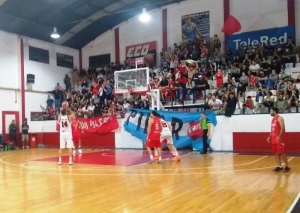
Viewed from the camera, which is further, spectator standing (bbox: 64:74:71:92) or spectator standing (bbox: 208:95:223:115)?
spectator standing (bbox: 64:74:71:92)

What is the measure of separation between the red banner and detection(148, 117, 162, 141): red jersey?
24.5 feet

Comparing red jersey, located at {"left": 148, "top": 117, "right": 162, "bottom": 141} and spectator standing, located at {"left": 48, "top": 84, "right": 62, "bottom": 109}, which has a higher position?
spectator standing, located at {"left": 48, "top": 84, "right": 62, "bottom": 109}

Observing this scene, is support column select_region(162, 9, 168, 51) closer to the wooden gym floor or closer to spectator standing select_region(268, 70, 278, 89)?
spectator standing select_region(268, 70, 278, 89)

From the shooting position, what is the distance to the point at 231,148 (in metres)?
15.3

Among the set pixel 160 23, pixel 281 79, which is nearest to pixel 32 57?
pixel 160 23

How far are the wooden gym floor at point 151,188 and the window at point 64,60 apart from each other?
630 inches

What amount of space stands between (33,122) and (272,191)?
18.5 metres

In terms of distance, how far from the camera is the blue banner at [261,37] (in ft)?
65.6

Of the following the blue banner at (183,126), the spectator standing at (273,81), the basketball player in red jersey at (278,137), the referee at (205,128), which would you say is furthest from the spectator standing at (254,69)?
the basketball player in red jersey at (278,137)

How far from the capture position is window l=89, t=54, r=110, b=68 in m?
26.4

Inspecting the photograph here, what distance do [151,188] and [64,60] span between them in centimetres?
2082

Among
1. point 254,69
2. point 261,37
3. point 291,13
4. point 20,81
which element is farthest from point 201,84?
point 20,81

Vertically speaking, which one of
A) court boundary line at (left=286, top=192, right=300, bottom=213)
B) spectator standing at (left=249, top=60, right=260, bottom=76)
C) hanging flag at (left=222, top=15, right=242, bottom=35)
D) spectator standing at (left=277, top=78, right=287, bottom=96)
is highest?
hanging flag at (left=222, top=15, right=242, bottom=35)

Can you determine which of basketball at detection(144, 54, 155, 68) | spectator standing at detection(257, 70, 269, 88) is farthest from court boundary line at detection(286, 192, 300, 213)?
basketball at detection(144, 54, 155, 68)
